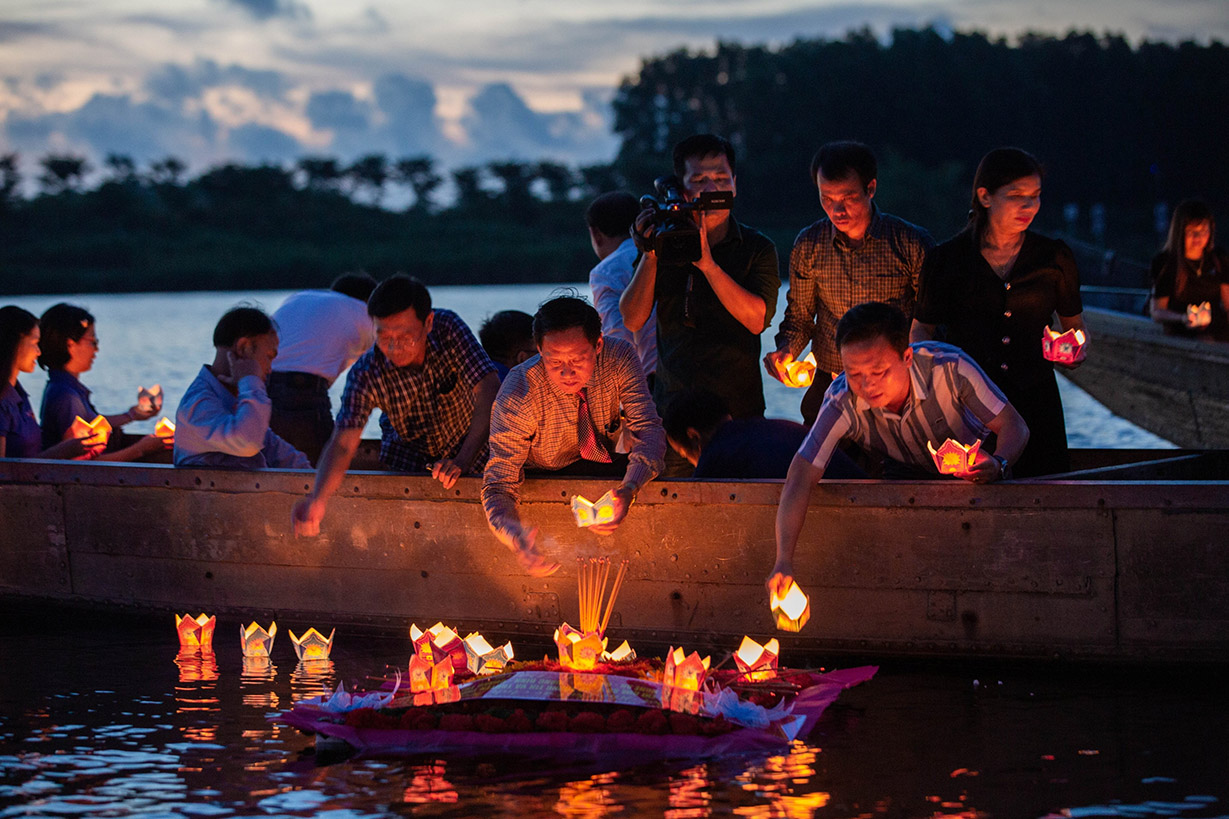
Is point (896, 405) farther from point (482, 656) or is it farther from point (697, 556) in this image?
point (482, 656)

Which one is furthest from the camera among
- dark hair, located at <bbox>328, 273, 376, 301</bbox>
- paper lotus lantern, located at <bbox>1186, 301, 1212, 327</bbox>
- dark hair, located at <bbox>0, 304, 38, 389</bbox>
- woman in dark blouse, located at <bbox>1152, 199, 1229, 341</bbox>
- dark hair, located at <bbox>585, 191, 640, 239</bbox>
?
paper lotus lantern, located at <bbox>1186, 301, 1212, 327</bbox>

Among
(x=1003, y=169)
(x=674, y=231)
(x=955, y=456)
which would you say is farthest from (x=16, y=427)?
(x=1003, y=169)

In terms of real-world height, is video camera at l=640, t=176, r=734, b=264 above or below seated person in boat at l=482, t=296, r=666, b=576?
above

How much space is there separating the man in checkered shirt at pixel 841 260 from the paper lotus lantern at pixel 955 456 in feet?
3.21

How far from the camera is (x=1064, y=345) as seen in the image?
20.1ft

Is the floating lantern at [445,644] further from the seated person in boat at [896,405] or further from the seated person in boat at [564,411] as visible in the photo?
the seated person in boat at [896,405]

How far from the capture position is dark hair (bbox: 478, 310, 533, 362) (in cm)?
795

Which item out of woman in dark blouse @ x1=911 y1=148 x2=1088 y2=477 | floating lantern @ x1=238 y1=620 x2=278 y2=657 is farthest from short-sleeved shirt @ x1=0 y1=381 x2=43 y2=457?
woman in dark blouse @ x1=911 y1=148 x2=1088 y2=477

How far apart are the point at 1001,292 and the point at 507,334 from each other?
9.16 feet

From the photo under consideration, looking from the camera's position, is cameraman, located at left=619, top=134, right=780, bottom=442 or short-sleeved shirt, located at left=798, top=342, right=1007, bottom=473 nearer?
short-sleeved shirt, located at left=798, top=342, right=1007, bottom=473

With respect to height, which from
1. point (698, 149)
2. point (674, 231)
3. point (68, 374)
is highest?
point (698, 149)

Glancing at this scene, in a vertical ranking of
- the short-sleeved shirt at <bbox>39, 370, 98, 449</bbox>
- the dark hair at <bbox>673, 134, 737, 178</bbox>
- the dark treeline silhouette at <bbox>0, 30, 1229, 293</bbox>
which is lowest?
the short-sleeved shirt at <bbox>39, 370, 98, 449</bbox>

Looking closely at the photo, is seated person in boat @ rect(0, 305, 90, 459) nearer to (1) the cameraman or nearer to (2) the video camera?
(1) the cameraman

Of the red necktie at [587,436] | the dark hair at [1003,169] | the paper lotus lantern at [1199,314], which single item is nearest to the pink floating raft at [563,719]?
the red necktie at [587,436]
